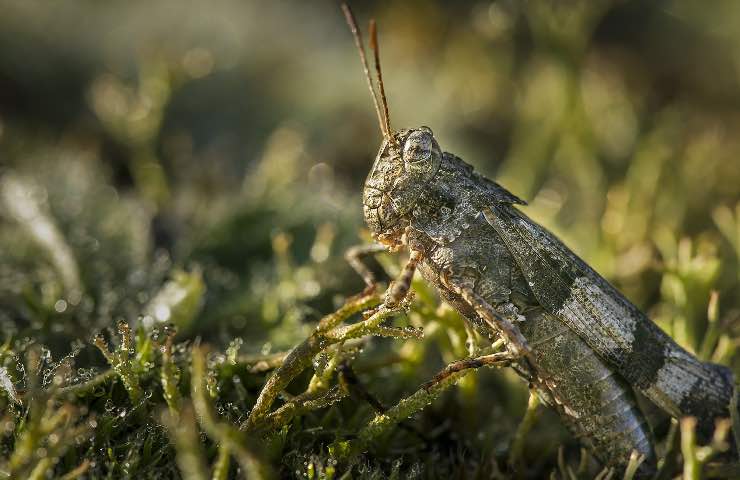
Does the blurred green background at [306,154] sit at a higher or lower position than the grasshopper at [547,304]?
higher

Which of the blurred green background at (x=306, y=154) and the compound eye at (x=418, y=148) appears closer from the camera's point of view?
the compound eye at (x=418, y=148)

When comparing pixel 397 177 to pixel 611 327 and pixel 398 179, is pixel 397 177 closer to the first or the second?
pixel 398 179

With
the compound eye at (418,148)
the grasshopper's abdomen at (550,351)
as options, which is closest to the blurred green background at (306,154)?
the grasshopper's abdomen at (550,351)

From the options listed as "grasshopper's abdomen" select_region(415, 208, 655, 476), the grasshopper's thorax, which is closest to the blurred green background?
"grasshopper's abdomen" select_region(415, 208, 655, 476)

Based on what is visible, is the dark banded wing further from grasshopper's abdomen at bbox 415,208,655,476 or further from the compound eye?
the compound eye

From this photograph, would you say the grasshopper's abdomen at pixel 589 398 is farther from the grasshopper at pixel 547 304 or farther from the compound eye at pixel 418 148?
the compound eye at pixel 418 148
